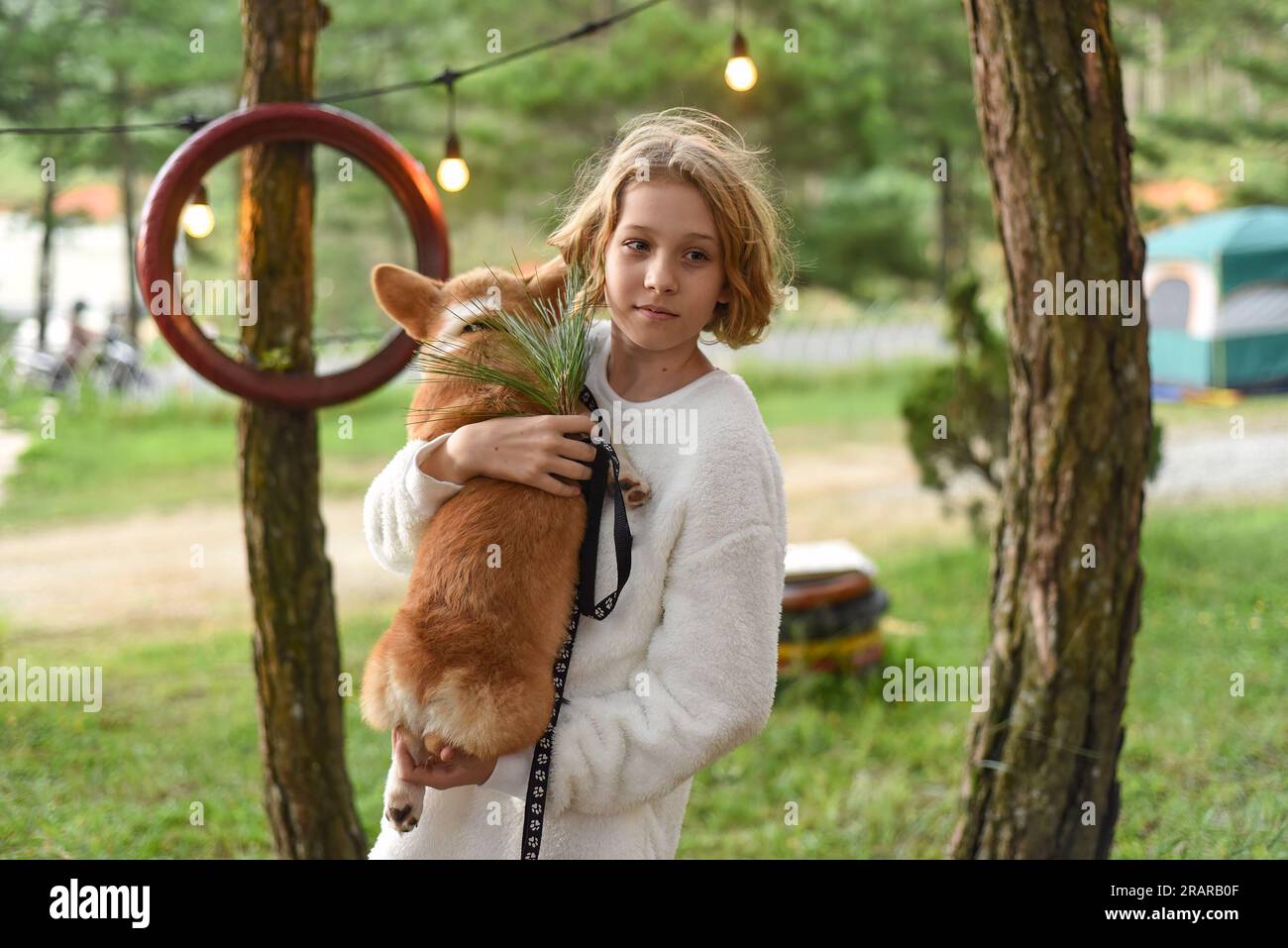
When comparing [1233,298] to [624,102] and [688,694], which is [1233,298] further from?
[688,694]

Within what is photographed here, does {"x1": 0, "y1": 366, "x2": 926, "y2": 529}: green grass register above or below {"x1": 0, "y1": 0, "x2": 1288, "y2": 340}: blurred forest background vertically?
below

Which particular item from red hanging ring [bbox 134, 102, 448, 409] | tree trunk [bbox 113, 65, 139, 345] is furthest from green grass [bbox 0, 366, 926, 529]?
red hanging ring [bbox 134, 102, 448, 409]

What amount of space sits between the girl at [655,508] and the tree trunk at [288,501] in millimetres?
1358

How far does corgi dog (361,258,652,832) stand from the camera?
4.47 feet

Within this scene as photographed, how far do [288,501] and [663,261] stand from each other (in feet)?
5.60

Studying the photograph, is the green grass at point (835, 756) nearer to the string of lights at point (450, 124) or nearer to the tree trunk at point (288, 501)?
the tree trunk at point (288, 501)

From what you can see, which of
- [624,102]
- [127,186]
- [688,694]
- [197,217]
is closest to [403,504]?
[688,694]

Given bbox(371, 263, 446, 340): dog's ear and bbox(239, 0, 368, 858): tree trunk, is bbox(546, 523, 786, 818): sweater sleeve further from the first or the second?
bbox(239, 0, 368, 858): tree trunk

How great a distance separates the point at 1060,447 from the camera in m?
2.63

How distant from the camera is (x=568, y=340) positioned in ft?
4.89

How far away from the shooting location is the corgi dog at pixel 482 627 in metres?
1.36

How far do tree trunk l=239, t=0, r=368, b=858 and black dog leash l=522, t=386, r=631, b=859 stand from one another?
1518 millimetres

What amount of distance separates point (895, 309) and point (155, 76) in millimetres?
9178
